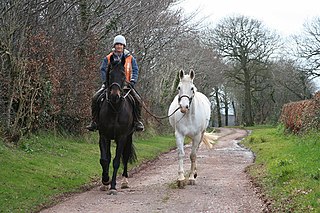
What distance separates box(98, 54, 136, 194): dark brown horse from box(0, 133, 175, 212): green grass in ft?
3.20

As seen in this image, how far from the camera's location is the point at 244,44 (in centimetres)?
6069

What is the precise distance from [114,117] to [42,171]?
262cm

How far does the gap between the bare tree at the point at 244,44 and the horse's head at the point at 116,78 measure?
4982cm

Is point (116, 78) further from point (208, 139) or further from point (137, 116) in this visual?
point (208, 139)

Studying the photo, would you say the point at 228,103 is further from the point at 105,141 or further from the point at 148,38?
the point at 105,141

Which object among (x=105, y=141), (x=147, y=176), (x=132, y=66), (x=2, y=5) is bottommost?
(x=147, y=176)

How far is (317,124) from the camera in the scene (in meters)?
17.8

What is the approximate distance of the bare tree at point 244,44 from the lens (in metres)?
60.4

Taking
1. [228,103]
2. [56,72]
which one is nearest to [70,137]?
[56,72]

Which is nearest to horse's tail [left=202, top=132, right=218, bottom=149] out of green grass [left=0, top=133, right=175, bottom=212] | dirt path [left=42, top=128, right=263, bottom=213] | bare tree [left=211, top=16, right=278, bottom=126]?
dirt path [left=42, top=128, right=263, bottom=213]

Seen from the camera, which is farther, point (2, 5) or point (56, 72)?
point (56, 72)

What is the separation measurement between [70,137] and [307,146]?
9341 millimetres

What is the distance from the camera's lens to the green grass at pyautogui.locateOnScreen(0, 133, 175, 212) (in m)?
9.15

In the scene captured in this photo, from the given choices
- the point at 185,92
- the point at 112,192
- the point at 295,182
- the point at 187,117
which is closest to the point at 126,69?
the point at 185,92
